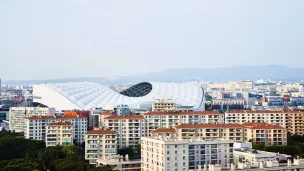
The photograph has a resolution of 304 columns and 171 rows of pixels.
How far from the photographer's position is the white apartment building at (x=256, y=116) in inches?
1625

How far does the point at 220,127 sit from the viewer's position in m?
34.2

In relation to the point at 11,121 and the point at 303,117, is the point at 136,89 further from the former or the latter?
the point at 303,117

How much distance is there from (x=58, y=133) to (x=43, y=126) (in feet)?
11.7

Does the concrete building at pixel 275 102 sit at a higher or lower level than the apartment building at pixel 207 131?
higher

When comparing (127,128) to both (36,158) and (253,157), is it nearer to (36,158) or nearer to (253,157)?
(36,158)

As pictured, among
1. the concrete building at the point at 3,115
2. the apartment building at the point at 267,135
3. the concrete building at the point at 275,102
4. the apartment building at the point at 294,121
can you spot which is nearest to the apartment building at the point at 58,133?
the apartment building at the point at 267,135

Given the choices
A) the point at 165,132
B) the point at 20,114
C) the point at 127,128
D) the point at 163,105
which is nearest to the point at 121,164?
the point at 165,132

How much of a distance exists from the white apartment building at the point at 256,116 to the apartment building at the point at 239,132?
254 inches

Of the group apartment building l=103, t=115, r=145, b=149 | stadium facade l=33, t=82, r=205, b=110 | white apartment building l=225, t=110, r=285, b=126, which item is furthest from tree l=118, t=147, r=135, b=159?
stadium facade l=33, t=82, r=205, b=110

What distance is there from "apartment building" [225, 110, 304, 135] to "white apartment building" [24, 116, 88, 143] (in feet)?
33.8

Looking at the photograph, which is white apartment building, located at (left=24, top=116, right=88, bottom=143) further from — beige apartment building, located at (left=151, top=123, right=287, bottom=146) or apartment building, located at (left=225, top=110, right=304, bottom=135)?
apartment building, located at (left=225, top=110, right=304, bottom=135)

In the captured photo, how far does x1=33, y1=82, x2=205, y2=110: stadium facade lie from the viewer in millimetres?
51062

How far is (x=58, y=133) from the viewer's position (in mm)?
36062

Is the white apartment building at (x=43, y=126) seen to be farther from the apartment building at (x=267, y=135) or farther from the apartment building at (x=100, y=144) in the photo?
the apartment building at (x=267, y=135)
